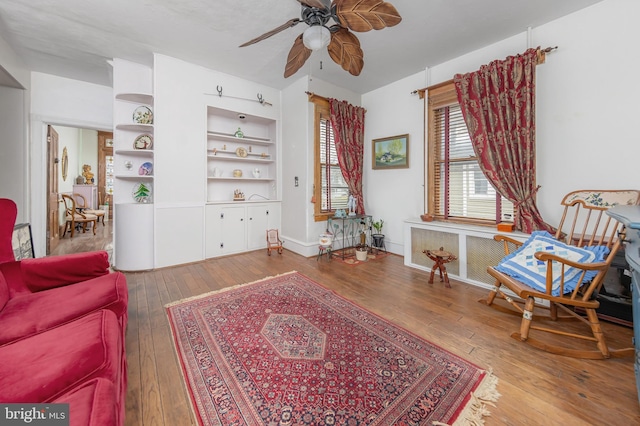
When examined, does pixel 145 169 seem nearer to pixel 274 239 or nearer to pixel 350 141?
pixel 274 239

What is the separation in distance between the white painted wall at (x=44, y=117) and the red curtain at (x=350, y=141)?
153 inches

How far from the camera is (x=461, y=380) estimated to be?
1.45 m

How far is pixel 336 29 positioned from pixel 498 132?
2178 mm

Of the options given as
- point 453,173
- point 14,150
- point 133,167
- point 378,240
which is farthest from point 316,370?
point 14,150

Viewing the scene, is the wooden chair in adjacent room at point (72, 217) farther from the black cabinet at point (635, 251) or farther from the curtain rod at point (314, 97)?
the black cabinet at point (635, 251)

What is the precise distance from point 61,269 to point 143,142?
8.05 ft

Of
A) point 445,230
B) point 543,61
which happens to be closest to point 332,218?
point 445,230

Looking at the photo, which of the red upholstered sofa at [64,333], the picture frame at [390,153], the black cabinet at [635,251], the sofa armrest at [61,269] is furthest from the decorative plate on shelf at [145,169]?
the black cabinet at [635,251]

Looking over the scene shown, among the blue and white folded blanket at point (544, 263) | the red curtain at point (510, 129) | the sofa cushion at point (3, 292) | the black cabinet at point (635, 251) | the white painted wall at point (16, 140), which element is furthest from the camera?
the white painted wall at point (16, 140)

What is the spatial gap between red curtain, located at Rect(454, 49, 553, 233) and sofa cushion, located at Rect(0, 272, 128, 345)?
3778 millimetres

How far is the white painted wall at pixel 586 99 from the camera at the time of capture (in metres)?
2.26

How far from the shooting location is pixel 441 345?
1.78 meters

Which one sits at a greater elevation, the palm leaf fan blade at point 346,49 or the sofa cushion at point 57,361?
the palm leaf fan blade at point 346,49

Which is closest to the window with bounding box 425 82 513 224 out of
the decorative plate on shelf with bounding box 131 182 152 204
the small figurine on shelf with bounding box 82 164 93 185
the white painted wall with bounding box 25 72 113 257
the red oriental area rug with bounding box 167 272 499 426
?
the red oriental area rug with bounding box 167 272 499 426
